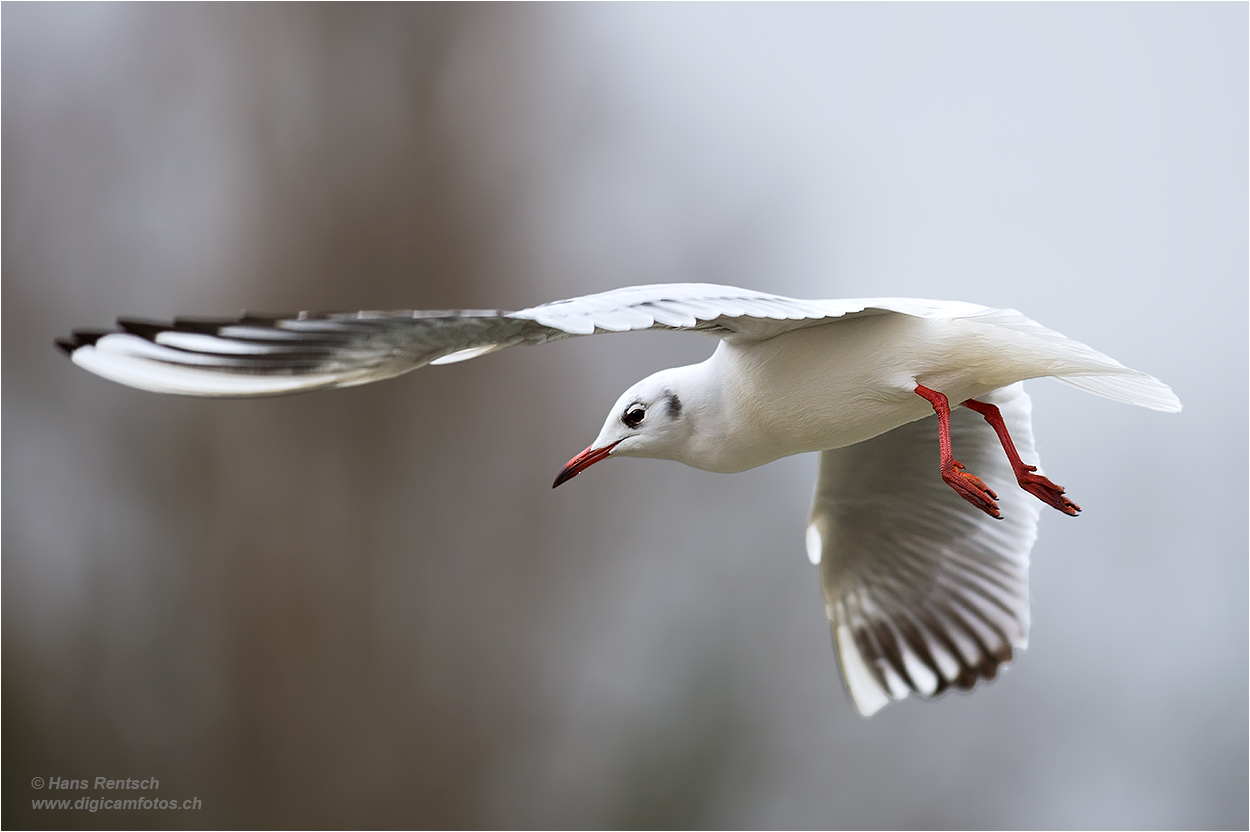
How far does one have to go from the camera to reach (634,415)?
56.1 inches

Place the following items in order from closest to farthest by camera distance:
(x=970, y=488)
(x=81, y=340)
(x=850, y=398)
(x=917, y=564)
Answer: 1. (x=81, y=340)
2. (x=970, y=488)
3. (x=850, y=398)
4. (x=917, y=564)

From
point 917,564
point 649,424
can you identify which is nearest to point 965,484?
point 649,424

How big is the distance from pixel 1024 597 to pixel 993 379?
735 millimetres

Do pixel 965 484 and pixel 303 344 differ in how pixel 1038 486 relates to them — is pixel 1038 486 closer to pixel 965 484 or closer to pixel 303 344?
pixel 965 484

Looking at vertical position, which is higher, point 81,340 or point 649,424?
point 81,340

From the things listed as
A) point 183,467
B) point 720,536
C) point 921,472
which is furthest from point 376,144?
point 921,472

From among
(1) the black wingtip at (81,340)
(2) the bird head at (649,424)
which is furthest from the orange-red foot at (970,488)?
(1) the black wingtip at (81,340)

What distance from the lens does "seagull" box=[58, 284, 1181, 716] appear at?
91cm

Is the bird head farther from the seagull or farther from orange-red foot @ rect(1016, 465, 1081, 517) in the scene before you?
orange-red foot @ rect(1016, 465, 1081, 517)

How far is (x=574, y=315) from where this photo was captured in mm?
943

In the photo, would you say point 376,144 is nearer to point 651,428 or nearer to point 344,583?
point 344,583

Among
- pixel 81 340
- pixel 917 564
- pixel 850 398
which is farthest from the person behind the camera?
pixel 917 564

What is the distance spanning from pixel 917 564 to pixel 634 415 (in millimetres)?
711

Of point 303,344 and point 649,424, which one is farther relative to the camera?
point 649,424
